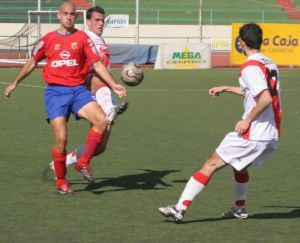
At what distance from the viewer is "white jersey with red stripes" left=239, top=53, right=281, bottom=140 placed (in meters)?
7.19

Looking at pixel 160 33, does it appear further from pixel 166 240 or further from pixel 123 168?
pixel 166 240

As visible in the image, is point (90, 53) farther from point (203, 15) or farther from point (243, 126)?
point (203, 15)

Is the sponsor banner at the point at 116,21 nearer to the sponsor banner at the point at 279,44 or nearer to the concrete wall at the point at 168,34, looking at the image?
the concrete wall at the point at 168,34

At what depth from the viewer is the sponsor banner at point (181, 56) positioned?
31203mm

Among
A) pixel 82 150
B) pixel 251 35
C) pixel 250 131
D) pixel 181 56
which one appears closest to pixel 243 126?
pixel 250 131

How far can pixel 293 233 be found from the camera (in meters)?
7.18

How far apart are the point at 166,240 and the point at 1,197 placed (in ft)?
7.92

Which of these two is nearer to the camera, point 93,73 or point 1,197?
point 1,197

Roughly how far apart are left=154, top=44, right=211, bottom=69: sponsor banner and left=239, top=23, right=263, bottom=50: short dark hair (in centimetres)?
2372

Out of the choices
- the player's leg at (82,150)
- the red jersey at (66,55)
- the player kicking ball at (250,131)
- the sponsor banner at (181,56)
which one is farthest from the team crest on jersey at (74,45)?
the sponsor banner at (181,56)

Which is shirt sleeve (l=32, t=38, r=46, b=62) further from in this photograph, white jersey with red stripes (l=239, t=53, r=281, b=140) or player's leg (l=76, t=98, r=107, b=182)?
white jersey with red stripes (l=239, t=53, r=281, b=140)

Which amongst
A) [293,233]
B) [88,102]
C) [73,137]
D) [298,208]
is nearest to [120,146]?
[73,137]

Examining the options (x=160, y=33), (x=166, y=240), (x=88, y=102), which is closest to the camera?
(x=166, y=240)

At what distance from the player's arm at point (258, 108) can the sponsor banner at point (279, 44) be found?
2525 centimetres
